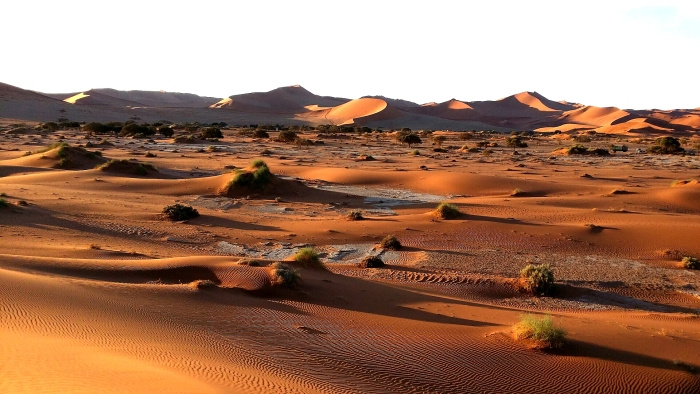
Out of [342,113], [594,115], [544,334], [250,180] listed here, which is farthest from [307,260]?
[594,115]

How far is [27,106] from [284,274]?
104 meters

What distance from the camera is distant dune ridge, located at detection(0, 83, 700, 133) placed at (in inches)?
4035

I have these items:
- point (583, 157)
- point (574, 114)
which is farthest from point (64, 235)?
point (574, 114)

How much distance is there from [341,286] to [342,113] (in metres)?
129

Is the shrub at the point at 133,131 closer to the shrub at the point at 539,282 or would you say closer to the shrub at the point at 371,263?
the shrub at the point at 371,263

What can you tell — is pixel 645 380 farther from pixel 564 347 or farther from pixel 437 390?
pixel 437 390

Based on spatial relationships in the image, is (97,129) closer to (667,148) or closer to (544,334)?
(667,148)

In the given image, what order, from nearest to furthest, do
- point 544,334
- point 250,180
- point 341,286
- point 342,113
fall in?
point 544,334
point 341,286
point 250,180
point 342,113

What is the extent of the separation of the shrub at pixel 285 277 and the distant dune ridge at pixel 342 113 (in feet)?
311

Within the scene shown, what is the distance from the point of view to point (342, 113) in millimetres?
138375

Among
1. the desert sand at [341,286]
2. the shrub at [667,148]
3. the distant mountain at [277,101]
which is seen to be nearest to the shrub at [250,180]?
the desert sand at [341,286]

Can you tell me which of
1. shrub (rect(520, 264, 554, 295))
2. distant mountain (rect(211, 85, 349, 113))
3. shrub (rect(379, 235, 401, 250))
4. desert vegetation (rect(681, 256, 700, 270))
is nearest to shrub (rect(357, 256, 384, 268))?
shrub (rect(379, 235, 401, 250))

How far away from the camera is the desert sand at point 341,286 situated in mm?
6902

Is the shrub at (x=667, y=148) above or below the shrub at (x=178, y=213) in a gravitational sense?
above
